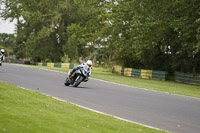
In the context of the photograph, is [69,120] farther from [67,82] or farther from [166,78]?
[166,78]

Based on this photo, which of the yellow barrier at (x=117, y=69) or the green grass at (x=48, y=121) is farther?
the yellow barrier at (x=117, y=69)

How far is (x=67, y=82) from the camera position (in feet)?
71.1

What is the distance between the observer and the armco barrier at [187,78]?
3971cm

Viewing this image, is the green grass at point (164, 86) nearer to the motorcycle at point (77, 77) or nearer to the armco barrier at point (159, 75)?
the motorcycle at point (77, 77)

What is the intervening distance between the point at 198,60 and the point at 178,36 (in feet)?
10.1

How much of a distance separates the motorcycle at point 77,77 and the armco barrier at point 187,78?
20439 millimetres

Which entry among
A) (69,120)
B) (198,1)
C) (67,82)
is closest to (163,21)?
(198,1)

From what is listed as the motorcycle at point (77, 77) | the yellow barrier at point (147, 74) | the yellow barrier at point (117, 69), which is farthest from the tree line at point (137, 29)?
the motorcycle at point (77, 77)

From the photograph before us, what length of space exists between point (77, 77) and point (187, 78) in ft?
71.0

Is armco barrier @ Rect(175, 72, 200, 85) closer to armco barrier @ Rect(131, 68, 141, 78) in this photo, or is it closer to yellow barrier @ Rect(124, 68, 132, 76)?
armco barrier @ Rect(131, 68, 141, 78)

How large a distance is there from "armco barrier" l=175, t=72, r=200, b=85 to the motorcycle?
20439mm

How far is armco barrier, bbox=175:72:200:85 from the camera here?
3971 centimetres

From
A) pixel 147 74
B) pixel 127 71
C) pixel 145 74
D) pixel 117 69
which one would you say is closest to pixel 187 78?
pixel 147 74

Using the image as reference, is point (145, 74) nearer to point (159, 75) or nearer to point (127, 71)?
point (159, 75)
